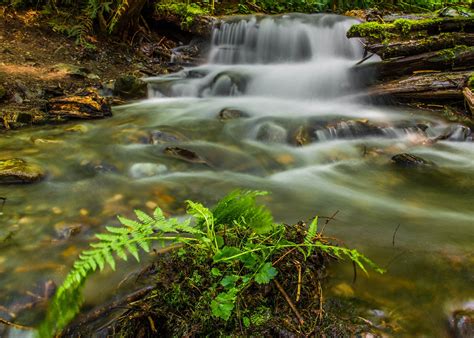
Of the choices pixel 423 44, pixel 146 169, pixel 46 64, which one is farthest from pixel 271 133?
pixel 46 64

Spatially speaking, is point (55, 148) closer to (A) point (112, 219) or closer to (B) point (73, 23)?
(A) point (112, 219)

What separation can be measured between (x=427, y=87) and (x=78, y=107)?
238 inches

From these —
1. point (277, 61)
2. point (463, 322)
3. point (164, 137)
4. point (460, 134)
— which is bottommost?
point (164, 137)

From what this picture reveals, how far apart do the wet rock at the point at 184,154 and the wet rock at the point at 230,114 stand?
1.84 m

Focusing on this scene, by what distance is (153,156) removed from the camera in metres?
4.64

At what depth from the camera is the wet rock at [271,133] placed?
5.53 metres

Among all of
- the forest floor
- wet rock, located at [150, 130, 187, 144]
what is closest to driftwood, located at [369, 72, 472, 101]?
Result: wet rock, located at [150, 130, 187, 144]

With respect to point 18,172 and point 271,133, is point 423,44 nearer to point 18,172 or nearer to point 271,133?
point 271,133

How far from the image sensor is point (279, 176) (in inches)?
175

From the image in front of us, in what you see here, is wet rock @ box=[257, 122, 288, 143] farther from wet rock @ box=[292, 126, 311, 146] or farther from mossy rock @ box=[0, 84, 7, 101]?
mossy rock @ box=[0, 84, 7, 101]

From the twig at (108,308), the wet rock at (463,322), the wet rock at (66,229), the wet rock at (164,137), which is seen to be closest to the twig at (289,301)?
the twig at (108,308)

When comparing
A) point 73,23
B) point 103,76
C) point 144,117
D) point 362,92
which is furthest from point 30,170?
point 73,23

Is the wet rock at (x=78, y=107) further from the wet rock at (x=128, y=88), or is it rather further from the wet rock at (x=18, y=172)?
the wet rock at (x=18, y=172)

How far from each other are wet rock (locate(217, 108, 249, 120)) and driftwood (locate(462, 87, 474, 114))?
366cm
